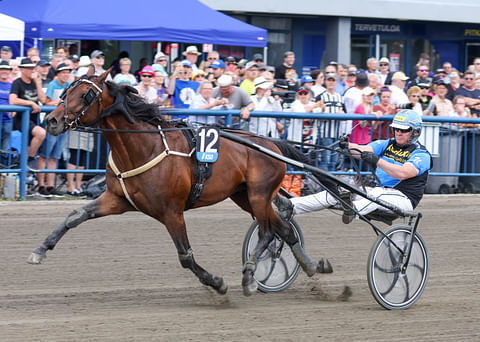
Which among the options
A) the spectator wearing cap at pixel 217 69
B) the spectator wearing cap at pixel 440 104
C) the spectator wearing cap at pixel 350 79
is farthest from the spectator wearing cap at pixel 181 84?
the spectator wearing cap at pixel 440 104

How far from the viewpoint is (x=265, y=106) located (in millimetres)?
11852

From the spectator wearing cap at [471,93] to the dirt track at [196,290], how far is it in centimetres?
416

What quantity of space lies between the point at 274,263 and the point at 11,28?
743 cm

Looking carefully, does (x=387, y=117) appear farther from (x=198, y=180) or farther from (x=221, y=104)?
(x=198, y=180)

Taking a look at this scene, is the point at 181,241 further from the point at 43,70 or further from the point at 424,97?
the point at 424,97

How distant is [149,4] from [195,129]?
8227mm

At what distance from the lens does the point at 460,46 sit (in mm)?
25469

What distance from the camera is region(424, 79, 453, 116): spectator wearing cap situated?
514 inches

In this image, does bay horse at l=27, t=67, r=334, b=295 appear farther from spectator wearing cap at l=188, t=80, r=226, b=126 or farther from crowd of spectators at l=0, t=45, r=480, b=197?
spectator wearing cap at l=188, t=80, r=226, b=126

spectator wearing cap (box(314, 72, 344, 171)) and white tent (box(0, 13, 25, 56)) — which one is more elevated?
white tent (box(0, 13, 25, 56))

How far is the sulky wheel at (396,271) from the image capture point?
6430mm

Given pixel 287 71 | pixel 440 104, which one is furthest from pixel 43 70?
pixel 440 104

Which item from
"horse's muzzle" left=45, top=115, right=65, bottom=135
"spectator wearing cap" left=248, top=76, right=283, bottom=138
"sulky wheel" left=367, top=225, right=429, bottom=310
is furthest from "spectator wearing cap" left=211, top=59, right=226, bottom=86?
"horse's muzzle" left=45, top=115, right=65, bottom=135

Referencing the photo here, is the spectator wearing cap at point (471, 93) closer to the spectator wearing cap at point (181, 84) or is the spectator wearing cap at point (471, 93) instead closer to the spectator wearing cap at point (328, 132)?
the spectator wearing cap at point (328, 132)
